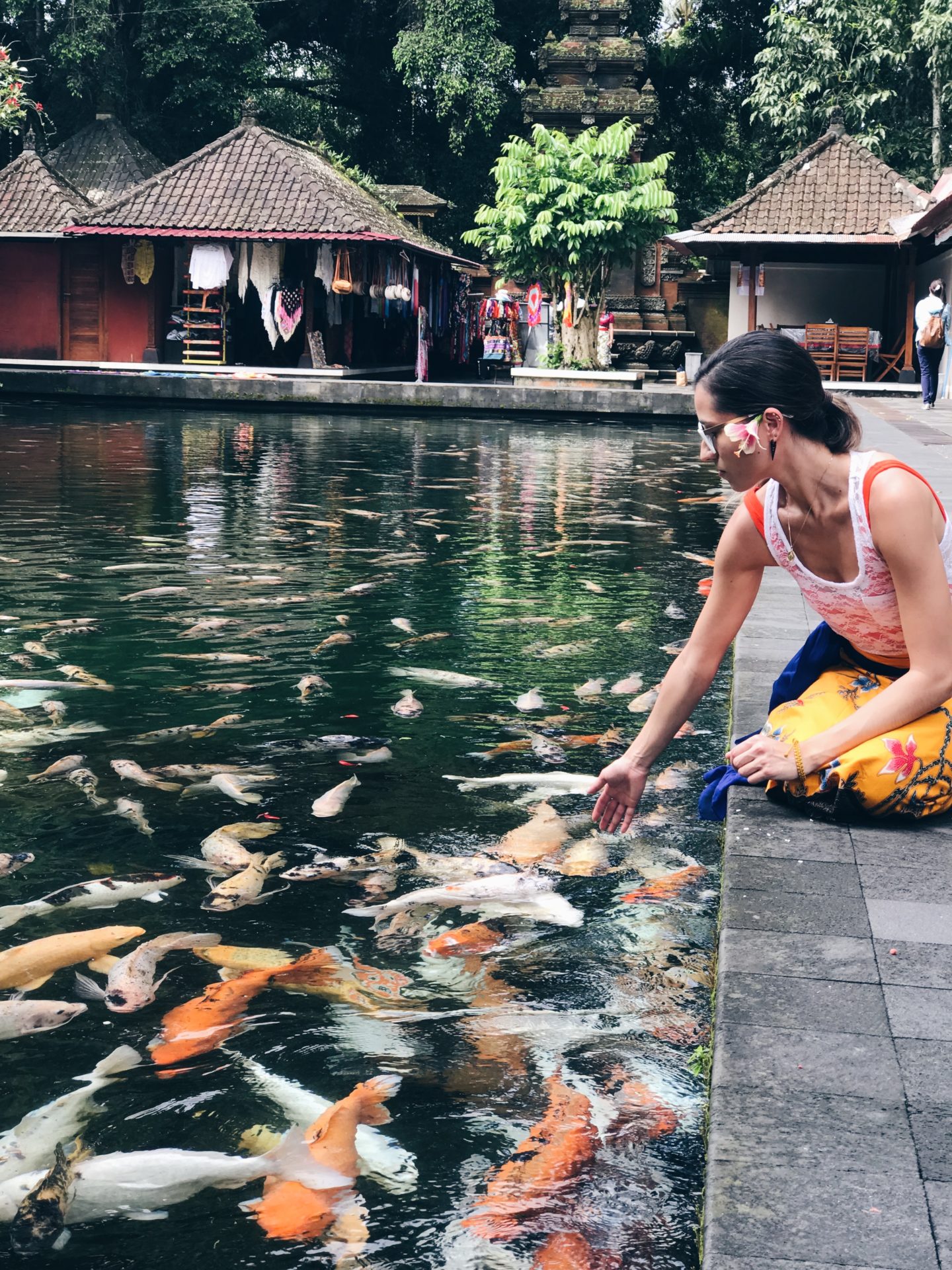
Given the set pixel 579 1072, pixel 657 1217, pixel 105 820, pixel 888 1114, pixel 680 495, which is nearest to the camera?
pixel 888 1114

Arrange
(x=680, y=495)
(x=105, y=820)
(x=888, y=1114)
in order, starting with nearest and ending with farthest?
(x=888, y=1114)
(x=105, y=820)
(x=680, y=495)

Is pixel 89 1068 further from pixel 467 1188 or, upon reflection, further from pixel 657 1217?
pixel 657 1217

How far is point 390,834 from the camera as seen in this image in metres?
4.54

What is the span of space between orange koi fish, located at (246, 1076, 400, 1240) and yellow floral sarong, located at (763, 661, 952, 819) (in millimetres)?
1147

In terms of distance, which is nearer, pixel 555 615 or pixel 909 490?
pixel 909 490

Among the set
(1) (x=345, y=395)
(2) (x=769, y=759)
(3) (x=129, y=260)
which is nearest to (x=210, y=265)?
(3) (x=129, y=260)

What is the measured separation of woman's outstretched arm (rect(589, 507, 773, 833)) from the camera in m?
3.26

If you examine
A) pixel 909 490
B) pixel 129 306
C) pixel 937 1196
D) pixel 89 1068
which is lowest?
pixel 89 1068

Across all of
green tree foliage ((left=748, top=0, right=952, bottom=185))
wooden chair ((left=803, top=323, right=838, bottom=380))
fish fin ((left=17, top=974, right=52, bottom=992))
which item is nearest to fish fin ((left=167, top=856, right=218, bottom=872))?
fish fin ((left=17, top=974, right=52, bottom=992))

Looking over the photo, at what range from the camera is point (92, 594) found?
8.23m

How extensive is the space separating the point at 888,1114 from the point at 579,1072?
1008 mm

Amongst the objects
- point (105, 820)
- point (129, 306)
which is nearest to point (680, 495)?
point (105, 820)

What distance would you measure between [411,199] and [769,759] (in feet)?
104

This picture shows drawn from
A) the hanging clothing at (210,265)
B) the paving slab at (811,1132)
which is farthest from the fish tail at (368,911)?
the hanging clothing at (210,265)
